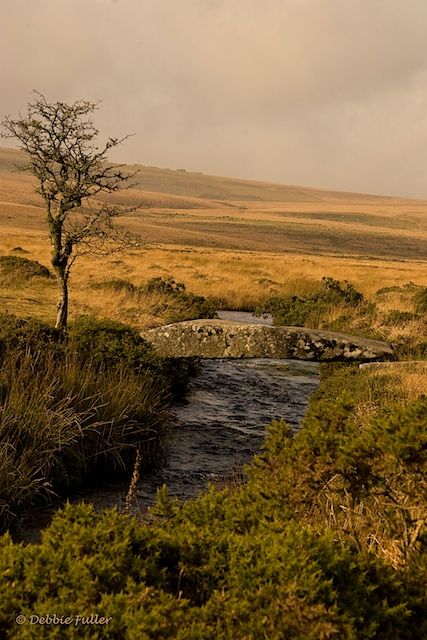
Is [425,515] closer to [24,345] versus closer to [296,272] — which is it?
[24,345]

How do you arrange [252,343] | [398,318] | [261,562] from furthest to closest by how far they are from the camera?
1. [398,318]
2. [252,343]
3. [261,562]

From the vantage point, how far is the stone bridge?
13383mm

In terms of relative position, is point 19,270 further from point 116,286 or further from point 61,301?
point 61,301

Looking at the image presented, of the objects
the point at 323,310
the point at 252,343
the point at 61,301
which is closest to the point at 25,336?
the point at 252,343

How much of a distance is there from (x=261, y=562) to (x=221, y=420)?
8.71 meters

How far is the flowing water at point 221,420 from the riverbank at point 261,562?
2875 mm

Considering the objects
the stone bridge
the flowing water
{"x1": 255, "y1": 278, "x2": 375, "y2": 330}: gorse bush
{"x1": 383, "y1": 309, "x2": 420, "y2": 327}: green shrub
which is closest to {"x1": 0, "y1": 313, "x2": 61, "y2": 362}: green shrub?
the flowing water

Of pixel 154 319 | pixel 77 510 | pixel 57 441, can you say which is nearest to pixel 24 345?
pixel 57 441

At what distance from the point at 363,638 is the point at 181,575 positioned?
1.01 metres

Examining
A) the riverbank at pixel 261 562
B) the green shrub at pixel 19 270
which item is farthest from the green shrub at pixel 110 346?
the green shrub at pixel 19 270

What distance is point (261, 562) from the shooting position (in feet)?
11.3

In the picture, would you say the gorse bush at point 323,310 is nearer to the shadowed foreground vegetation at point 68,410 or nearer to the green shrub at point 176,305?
the green shrub at point 176,305

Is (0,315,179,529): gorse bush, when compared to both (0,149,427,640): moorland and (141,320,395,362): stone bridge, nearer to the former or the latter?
(0,149,427,640): moorland

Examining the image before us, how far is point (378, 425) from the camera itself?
4.74 meters
